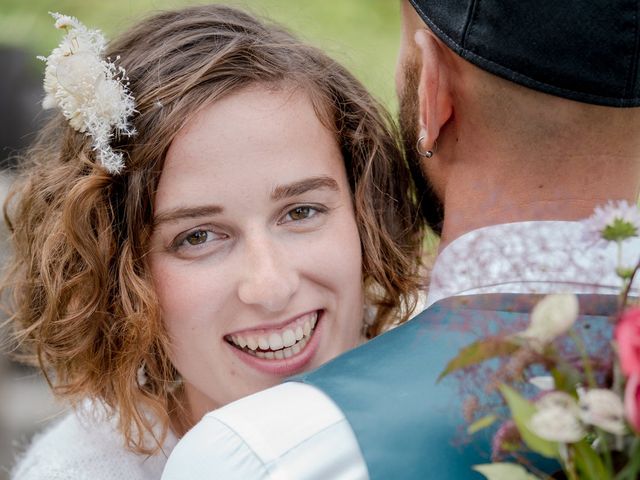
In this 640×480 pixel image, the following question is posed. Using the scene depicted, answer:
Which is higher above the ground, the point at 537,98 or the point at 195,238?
the point at 537,98

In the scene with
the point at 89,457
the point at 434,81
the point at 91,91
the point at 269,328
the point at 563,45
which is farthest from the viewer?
the point at 89,457

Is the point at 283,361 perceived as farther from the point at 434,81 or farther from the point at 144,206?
the point at 434,81

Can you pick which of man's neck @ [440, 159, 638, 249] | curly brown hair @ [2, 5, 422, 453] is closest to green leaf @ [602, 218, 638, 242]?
man's neck @ [440, 159, 638, 249]

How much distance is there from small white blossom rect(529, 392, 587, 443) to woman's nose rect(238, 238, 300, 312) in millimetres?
1076

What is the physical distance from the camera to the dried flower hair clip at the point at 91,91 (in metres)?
2.37

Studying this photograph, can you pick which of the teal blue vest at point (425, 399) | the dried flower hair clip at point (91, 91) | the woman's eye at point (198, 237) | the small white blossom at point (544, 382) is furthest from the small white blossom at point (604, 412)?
the dried flower hair clip at point (91, 91)

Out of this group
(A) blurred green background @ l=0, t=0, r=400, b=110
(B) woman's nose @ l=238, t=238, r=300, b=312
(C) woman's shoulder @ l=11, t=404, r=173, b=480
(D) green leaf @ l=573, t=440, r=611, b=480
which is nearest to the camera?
(D) green leaf @ l=573, t=440, r=611, b=480

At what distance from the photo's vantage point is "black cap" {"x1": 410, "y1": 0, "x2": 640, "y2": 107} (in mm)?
1574

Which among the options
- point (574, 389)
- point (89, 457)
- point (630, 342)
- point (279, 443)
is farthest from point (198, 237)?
point (630, 342)

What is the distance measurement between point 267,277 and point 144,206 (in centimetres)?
41

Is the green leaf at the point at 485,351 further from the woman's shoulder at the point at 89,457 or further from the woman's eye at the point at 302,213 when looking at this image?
the woman's shoulder at the point at 89,457

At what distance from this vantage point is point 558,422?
1.09m

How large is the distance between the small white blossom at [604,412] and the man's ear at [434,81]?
762 millimetres

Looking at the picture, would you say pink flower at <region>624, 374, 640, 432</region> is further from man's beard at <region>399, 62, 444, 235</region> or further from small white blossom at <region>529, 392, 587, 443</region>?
man's beard at <region>399, 62, 444, 235</region>
